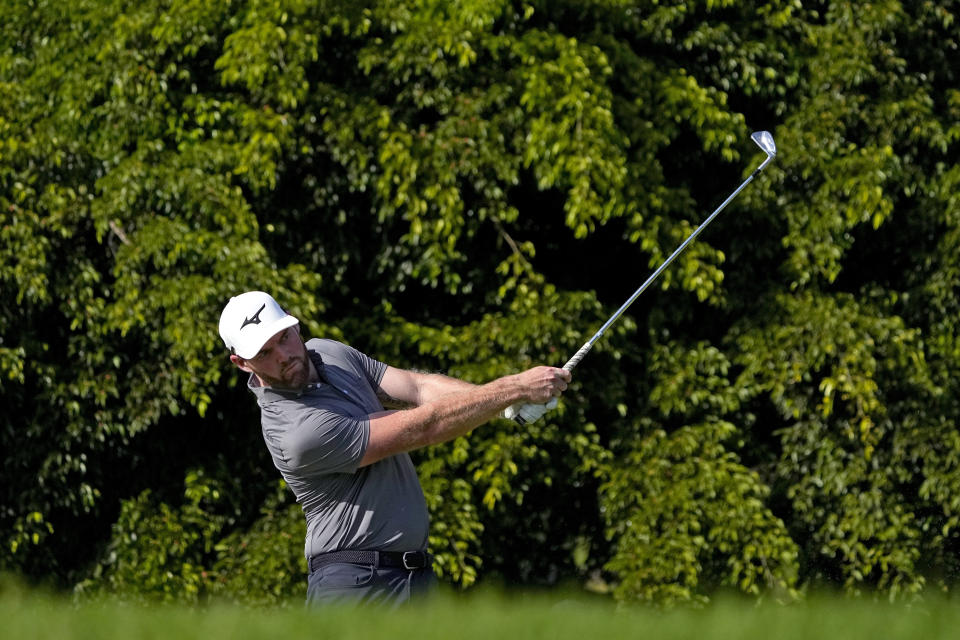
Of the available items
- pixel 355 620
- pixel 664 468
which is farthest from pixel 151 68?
pixel 355 620

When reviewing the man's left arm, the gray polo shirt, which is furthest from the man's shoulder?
the man's left arm

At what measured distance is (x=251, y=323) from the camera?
463 cm

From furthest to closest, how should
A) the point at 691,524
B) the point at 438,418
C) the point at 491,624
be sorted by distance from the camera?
the point at 691,524 < the point at 438,418 < the point at 491,624

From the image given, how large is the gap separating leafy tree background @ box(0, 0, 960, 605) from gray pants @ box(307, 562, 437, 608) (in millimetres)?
3457

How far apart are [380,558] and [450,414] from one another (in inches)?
20.6

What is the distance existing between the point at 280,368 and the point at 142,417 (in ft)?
13.2

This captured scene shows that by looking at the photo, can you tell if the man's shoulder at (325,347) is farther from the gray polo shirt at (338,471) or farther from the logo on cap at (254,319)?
the logo on cap at (254,319)

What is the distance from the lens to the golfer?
4.62m

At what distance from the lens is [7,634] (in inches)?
94.1

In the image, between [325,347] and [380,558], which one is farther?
[325,347]

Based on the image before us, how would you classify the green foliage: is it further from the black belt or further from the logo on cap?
the logo on cap

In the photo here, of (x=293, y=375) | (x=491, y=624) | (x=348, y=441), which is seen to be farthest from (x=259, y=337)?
(x=491, y=624)

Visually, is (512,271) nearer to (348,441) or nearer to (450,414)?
(450,414)

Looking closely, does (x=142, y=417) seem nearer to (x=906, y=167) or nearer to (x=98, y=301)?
(x=98, y=301)
